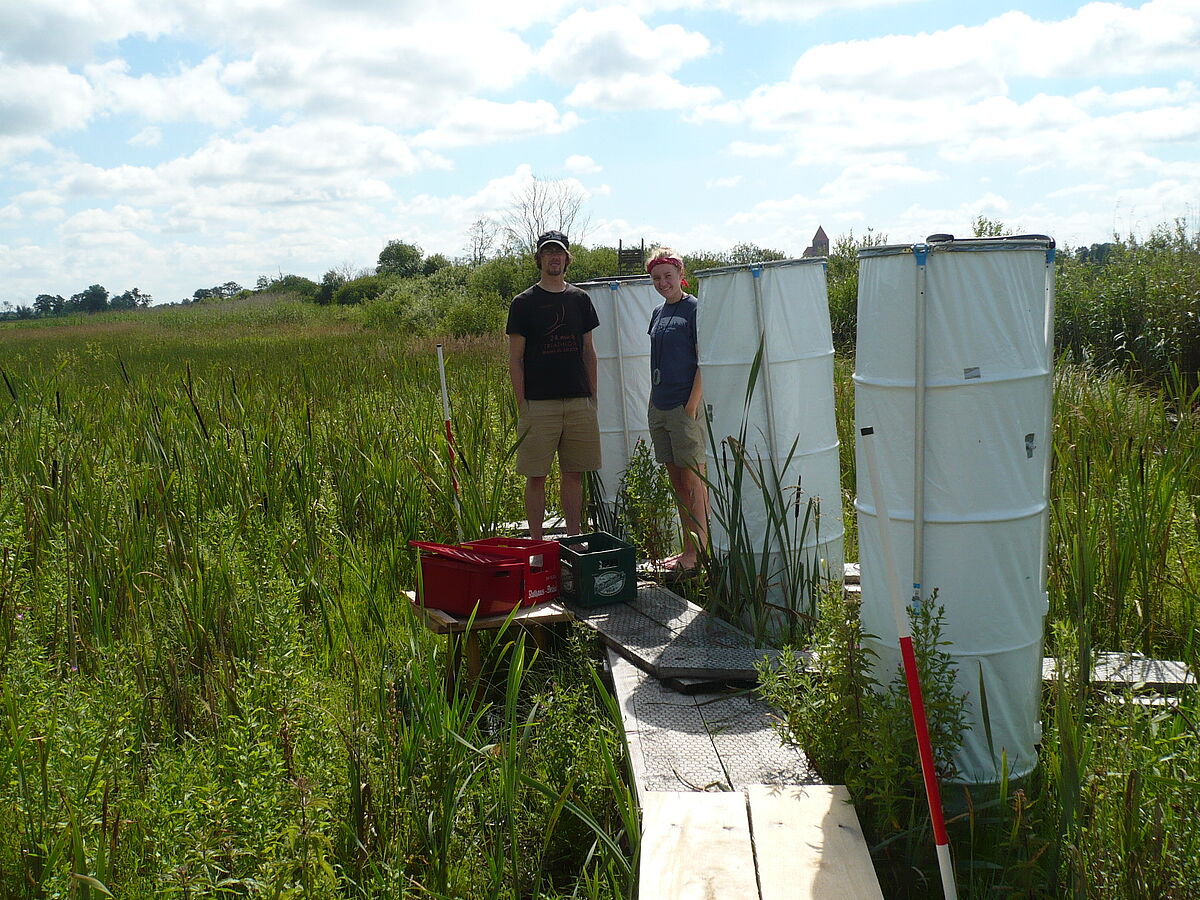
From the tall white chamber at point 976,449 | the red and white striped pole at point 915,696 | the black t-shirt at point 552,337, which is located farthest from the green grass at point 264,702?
the tall white chamber at point 976,449

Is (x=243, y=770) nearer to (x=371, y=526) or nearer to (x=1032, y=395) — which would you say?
(x=1032, y=395)

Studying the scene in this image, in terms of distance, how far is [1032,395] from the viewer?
2.81 meters

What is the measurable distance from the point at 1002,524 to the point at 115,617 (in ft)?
12.0

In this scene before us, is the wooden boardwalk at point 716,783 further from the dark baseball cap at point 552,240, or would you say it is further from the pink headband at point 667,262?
the dark baseball cap at point 552,240

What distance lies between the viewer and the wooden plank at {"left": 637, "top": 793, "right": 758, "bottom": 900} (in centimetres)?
235

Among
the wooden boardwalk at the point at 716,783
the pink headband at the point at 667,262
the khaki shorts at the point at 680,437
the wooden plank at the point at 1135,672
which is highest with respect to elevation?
the pink headband at the point at 667,262

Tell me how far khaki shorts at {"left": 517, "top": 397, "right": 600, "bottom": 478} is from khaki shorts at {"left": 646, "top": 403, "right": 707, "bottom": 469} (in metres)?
0.46

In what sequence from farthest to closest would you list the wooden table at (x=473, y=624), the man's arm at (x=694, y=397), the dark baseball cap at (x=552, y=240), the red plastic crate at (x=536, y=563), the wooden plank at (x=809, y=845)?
the dark baseball cap at (x=552, y=240)
the man's arm at (x=694, y=397)
the red plastic crate at (x=536, y=563)
the wooden table at (x=473, y=624)
the wooden plank at (x=809, y=845)

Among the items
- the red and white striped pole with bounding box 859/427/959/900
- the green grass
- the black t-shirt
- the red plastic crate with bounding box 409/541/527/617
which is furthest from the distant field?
the black t-shirt

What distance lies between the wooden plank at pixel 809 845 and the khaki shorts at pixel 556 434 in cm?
305

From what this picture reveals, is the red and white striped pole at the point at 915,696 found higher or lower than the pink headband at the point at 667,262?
lower

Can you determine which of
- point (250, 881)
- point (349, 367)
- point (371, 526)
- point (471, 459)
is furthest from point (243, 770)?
point (349, 367)

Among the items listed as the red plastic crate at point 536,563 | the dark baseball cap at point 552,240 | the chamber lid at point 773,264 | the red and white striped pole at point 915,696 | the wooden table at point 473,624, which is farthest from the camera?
the dark baseball cap at point 552,240

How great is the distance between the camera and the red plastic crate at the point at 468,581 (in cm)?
428
